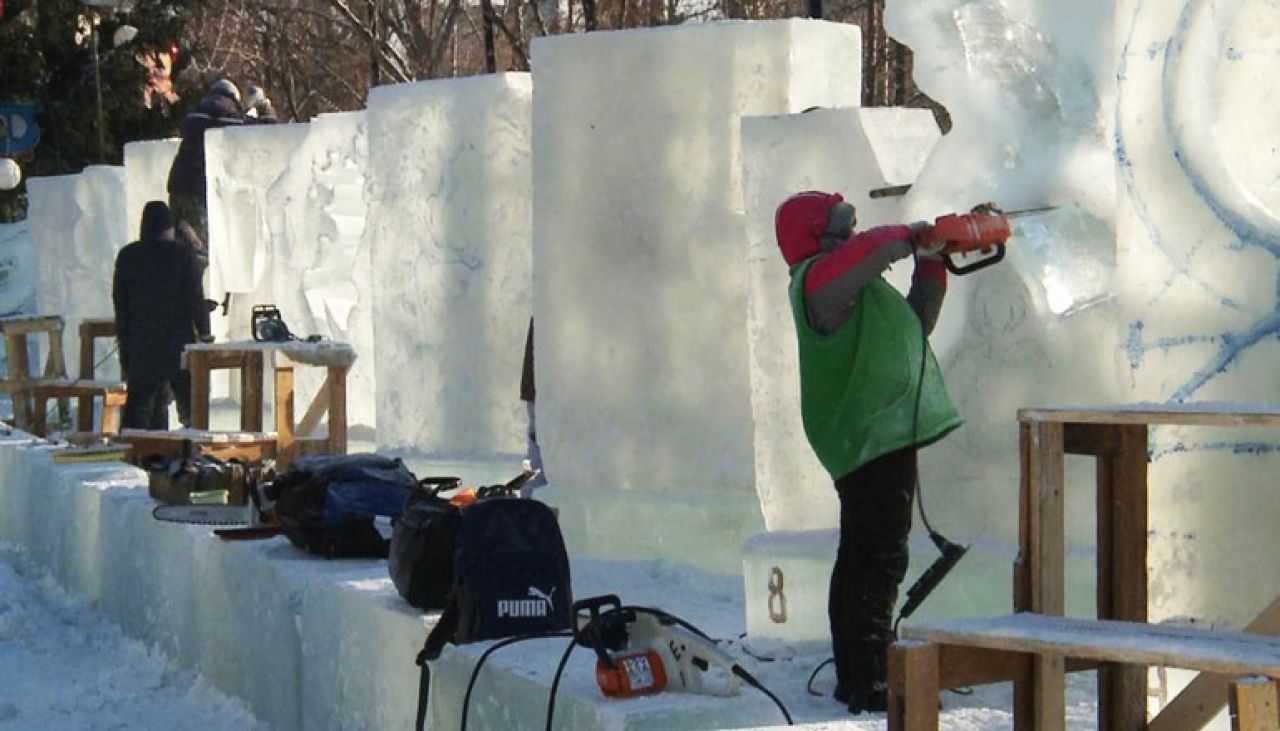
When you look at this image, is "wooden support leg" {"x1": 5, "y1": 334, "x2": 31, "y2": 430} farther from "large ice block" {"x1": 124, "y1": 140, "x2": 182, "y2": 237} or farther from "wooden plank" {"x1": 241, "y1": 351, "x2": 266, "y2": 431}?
"wooden plank" {"x1": 241, "y1": 351, "x2": 266, "y2": 431}

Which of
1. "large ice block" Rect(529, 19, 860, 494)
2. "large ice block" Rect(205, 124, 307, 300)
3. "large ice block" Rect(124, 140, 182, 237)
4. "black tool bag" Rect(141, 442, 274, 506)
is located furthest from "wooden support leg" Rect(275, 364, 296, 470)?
"large ice block" Rect(124, 140, 182, 237)

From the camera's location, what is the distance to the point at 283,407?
37.6 ft

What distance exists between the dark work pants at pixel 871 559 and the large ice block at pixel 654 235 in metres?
3.46

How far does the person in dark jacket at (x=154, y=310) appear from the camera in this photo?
13836mm

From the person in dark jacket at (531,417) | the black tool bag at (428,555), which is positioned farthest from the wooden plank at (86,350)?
the black tool bag at (428,555)

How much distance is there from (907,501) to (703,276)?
368cm

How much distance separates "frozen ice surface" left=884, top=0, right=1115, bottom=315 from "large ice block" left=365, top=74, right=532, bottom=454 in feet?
15.7

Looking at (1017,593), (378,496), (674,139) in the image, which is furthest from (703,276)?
(1017,593)

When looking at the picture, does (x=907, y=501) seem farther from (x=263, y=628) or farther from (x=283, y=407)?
(x=283, y=407)

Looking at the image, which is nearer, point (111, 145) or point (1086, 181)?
point (1086, 181)

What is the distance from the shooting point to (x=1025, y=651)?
3402 millimetres

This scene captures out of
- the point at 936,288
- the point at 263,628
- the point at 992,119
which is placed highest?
the point at 992,119

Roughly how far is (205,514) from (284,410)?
3514 mm

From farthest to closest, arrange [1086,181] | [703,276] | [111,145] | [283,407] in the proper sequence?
[111,145], [283,407], [703,276], [1086,181]
